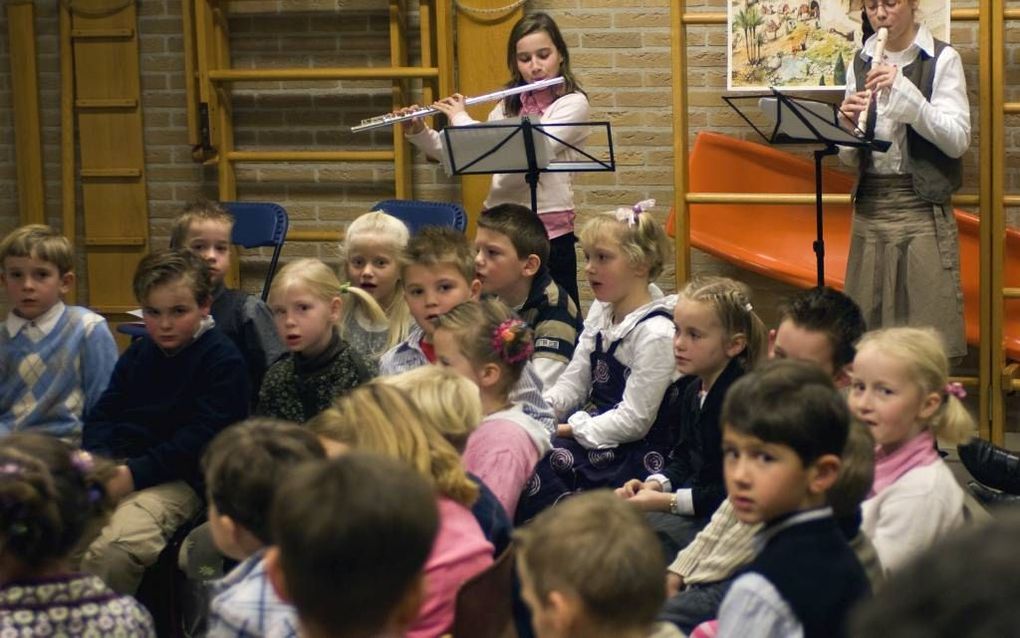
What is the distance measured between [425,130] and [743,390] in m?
3.17

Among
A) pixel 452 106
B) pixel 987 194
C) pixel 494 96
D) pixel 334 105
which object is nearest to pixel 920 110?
pixel 987 194

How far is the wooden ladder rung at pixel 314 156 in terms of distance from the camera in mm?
5703

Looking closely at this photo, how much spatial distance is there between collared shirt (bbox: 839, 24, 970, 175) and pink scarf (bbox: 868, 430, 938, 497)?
2064mm

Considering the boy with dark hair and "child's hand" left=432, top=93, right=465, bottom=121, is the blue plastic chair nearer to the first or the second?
"child's hand" left=432, top=93, right=465, bottom=121

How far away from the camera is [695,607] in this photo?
8.07 ft

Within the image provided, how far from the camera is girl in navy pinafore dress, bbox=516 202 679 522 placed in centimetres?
327

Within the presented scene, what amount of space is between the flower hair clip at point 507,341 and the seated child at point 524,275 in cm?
67

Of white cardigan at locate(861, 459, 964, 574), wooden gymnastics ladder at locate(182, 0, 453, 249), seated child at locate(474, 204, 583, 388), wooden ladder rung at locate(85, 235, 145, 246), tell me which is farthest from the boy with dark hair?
wooden ladder rung at locate(85, 235, 145, 246)

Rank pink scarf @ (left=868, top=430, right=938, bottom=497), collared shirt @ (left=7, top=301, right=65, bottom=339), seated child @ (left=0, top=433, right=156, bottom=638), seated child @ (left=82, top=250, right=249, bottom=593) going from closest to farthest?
seated child @ (left=0, top=433, right=156, bottom=638) < pink scarf @ (left=868, top=430, right=938, bottom=497) < seated child @ (left=82, top=250, right=249, bottom=593) < collared shirt @ (left=7, top=301, right=65, bottom=339)

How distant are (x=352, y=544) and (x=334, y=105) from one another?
4611mm

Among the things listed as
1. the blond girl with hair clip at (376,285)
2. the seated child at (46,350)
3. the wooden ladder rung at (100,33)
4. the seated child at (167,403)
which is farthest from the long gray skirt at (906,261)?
the wooden ladder rung at (100,33)

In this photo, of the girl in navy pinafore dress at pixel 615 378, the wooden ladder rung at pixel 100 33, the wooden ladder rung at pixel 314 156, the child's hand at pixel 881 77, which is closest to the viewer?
the girl in navy pinafore dress at pixel 615 378

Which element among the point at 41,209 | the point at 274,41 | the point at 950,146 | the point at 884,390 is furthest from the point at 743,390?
the point at 41,209

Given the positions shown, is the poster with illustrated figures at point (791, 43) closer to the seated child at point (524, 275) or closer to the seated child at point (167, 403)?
the seated child at point (524, 275)
